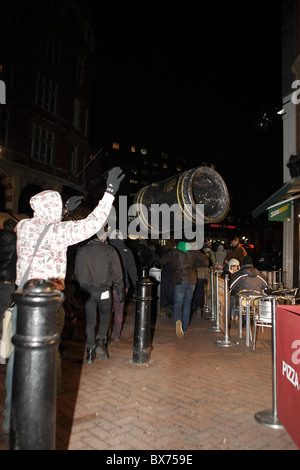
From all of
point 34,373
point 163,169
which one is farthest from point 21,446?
point 163,169

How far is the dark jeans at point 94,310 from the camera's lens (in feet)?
16.6

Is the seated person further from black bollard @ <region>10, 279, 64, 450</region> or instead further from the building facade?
the building facade

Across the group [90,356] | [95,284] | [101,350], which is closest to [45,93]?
Answer: [95,284]

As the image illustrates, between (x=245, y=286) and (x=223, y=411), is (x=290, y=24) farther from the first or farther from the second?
(x=223, y=411)

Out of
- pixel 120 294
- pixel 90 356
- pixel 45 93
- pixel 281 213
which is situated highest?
pixel 45 93

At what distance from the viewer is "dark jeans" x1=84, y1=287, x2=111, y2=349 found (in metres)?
5.06

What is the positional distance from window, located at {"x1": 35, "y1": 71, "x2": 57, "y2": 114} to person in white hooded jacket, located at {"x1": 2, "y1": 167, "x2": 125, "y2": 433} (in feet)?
66.1

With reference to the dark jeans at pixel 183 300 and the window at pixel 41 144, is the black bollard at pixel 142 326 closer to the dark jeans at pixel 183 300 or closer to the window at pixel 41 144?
the dark jeans at pixel 183 300

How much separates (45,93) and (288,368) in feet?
74.6

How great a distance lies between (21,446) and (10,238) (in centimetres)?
433

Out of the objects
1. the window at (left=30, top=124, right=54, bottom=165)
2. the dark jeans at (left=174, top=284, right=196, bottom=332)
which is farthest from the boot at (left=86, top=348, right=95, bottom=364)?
the window at (left=30, top=124, right=54, bottom=165)

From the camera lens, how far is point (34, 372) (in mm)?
1913

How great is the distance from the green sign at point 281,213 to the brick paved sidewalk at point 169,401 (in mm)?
7731

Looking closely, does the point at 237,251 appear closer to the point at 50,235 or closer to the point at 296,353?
the point at 296,353
